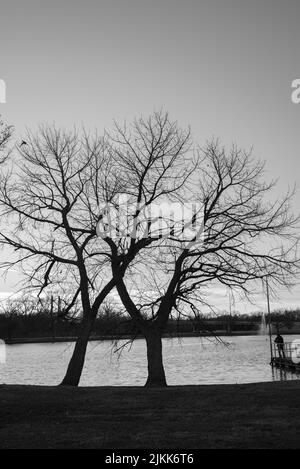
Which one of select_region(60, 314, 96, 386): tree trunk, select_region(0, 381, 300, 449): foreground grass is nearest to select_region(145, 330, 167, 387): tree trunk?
select_region(60, 314, 96, 386): tree trunk

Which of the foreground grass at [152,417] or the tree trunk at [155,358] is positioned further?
the tree trunk at [155,358]

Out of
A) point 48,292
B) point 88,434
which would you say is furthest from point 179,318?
point 88,434

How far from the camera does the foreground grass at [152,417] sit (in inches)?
403

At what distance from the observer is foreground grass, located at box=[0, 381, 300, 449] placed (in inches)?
403

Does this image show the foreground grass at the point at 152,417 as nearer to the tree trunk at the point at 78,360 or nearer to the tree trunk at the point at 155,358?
the tree trunk at the point at 78,360

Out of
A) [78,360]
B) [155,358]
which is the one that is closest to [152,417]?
[155,358]

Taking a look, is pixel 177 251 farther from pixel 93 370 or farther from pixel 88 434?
pixel 93 370

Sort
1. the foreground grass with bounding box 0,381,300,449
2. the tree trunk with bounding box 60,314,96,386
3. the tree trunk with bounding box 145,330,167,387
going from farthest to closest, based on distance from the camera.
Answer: the tree trunk with bounding box 145,330,167,387, the tree trunk with bounding box 60,314,96,386, the foreground grass with bounding box 0,381,300,449

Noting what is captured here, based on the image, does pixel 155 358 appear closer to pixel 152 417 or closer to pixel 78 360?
pixel 78 360

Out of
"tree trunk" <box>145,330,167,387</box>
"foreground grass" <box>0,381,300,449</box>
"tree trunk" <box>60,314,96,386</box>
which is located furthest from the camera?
"tree trunk" <box>145,330,167,387</box>

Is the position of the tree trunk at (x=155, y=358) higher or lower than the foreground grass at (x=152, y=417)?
higher

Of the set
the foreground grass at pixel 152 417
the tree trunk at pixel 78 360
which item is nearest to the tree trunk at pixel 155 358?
the tree trunk at pixel 78 360

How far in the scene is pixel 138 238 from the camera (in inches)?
946

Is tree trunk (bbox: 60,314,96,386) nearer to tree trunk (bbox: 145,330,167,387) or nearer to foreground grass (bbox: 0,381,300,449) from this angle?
tree trunk (bbox: 145,330,167,387)
